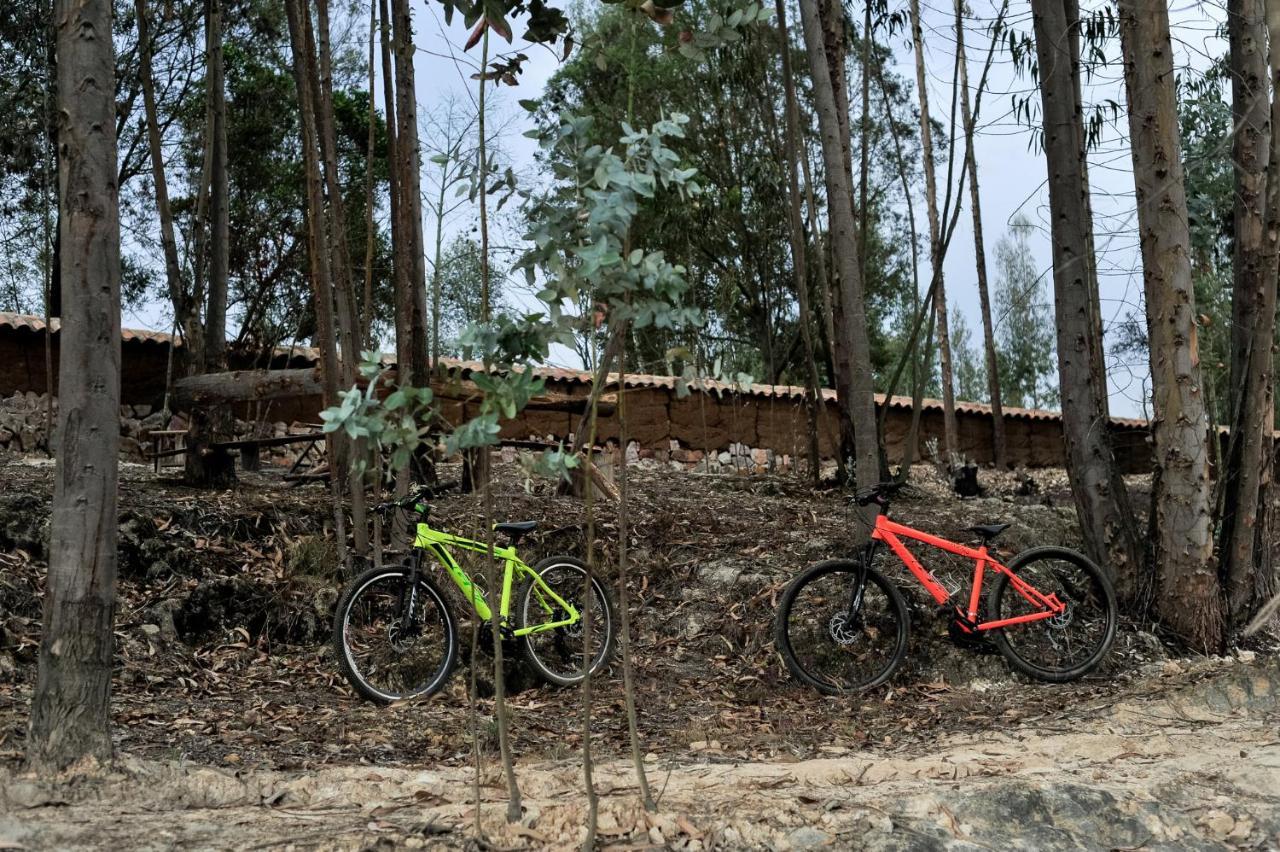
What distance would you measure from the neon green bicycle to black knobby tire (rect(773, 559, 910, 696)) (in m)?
0.97

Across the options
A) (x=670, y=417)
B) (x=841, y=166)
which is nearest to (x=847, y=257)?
(x=841, y=166)

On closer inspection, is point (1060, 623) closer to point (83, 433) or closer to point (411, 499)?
point (411, 499)

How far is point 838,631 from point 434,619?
2.14m

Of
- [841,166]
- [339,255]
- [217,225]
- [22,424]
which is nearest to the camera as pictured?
[339,255]

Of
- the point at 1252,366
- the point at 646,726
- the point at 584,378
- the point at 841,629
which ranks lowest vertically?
the point at 646,726

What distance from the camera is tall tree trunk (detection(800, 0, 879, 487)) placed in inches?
279

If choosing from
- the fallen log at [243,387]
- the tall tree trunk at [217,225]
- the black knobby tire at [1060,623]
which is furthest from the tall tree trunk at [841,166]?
the tall tree trunk at [217,225]

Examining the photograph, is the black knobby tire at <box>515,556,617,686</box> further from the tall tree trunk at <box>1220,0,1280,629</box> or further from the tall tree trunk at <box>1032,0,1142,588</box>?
the tall tree trunk at <box>1220,0,1280,629</box>

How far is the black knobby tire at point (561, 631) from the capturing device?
6.05m

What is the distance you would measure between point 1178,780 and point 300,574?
4.63m

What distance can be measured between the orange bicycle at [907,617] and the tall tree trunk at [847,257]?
70cm

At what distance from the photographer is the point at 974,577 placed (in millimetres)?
6367

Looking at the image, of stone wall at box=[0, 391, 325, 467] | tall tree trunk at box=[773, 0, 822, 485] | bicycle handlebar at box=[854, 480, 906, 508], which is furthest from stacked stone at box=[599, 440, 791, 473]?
bicycle handlebar at box=[854, 480, 906, 508]

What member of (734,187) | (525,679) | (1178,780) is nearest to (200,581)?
A: (525,679)
